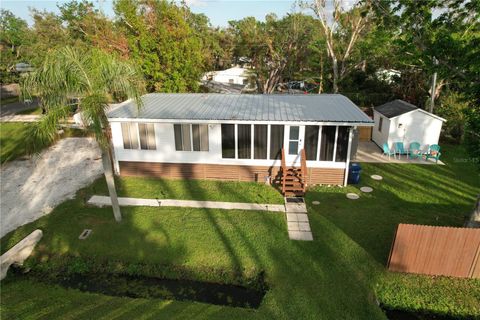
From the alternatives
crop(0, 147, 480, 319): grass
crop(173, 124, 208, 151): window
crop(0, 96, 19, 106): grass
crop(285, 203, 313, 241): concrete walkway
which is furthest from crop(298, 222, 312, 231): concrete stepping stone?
crop(0, 96, 19, 106): grass

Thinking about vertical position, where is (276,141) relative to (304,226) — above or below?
above

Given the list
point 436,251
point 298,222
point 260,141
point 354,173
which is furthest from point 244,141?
point 436,251

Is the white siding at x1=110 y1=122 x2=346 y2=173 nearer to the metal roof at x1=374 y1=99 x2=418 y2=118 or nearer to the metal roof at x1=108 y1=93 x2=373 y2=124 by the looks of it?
the metal roof at x1=108 y1=93 x2=373 y2=124

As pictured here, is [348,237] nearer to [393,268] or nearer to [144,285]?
[393,268]

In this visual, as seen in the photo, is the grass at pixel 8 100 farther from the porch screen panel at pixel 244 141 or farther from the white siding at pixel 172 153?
the porch screen panel at pixel 244 141

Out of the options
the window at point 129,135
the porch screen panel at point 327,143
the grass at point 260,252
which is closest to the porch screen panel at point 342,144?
the porch screen panel at point 327,143

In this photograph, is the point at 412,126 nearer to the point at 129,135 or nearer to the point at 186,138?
the point at 186,138
